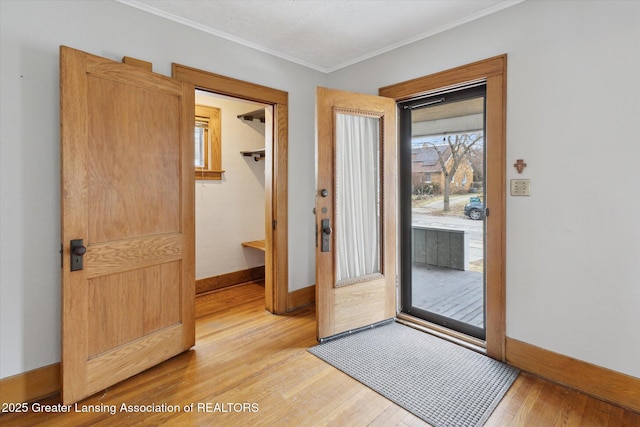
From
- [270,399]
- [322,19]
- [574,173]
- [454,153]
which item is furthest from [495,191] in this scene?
[270,399]

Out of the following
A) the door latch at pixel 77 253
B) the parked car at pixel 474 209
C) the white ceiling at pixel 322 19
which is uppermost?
the white ceiling at pixel 322 19

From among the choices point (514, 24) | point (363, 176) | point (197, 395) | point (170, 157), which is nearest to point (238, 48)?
point (170, 157)

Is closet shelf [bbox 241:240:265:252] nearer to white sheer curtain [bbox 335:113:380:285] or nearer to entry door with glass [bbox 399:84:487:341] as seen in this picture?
white sheer curtain [bbox 335:113:380:285]

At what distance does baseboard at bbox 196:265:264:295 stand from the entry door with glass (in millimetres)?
2173

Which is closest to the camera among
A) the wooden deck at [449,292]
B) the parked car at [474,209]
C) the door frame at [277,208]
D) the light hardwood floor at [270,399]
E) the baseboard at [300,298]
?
the light hardwood floor at [270,399]

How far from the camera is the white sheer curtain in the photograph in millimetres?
2736

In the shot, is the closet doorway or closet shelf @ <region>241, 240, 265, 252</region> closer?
the closet doorway

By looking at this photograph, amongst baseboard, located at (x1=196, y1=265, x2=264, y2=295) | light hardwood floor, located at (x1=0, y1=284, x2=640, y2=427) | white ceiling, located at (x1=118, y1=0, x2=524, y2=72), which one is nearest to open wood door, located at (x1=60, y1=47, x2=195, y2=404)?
light hardwood floor, located at (x1=0, y1=284, x2=640, y2=427)

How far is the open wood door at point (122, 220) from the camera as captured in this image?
5.95 ft

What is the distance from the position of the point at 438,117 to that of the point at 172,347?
293 centimetres

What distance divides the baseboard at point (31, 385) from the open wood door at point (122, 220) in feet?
0.88

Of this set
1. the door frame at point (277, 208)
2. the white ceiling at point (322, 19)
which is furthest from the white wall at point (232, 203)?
the white ceiling at point (322, 19)

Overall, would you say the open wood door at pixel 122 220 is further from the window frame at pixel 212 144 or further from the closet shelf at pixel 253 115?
the closet shelf at pixel 253 115

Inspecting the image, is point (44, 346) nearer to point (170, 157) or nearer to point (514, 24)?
Answer: point (170, 157)
